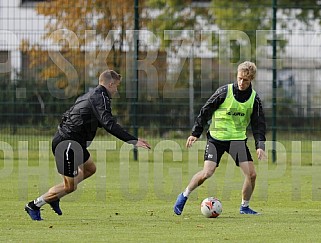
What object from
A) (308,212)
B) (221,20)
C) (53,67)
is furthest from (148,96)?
(308,212)

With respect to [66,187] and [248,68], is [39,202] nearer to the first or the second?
[66,187]

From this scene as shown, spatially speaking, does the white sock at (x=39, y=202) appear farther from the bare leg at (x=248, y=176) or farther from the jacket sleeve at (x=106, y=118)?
the bare leg at (x=248, y=176)

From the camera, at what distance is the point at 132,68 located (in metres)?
20.1

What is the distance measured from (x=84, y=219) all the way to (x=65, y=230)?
1045 millimetres

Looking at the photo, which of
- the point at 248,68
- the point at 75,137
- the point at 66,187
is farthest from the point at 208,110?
the point at 66,187

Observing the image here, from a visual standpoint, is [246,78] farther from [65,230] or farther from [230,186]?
[230,186]

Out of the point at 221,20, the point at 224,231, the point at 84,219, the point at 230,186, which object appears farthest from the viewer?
the point at 221,20

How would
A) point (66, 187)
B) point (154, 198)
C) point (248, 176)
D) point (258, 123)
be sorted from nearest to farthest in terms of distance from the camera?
point (66, 187) < point (248, 176) < point (258, 123) < point (154, 198)

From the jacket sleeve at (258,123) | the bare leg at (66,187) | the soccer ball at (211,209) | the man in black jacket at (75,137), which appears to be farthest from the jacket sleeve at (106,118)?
the jacket sleeve at (258,123)

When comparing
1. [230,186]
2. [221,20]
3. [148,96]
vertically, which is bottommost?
[230,186]

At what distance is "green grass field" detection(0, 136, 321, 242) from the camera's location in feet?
31.1

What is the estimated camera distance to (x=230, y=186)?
15.2 m

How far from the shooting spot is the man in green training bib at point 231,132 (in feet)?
37.2

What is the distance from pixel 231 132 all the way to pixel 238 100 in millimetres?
408
